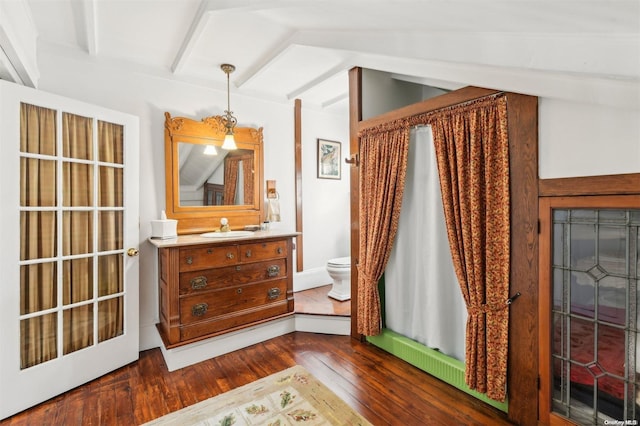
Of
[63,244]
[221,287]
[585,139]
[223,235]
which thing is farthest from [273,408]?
[585,139]

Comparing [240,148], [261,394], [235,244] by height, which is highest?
[240,148]

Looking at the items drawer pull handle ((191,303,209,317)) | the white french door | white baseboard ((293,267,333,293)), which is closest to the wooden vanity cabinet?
drawer pull handle ((191,303,209,317))

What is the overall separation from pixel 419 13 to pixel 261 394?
2.41m

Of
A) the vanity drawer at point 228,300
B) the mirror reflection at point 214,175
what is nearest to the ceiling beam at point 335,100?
the mirror reflection at point 214,175

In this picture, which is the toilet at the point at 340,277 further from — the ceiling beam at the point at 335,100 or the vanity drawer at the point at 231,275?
the ceiling beam at the point at 335,100

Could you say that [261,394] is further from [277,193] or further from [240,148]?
[240,148]

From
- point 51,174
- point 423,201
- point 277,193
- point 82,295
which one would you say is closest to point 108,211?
point 51,174

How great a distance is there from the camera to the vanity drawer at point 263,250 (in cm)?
276

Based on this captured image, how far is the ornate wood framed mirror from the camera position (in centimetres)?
289

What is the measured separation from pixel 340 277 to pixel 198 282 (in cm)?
151

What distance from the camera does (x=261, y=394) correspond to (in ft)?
6.81

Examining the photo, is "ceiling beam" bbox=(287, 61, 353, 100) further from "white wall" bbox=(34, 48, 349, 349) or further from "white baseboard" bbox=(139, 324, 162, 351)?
"white baseboard" bbox=(139, 324, 162, 351)

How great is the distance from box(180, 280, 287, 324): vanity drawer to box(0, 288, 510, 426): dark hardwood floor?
0.39 meters

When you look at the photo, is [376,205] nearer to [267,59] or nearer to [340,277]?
[340,277]
